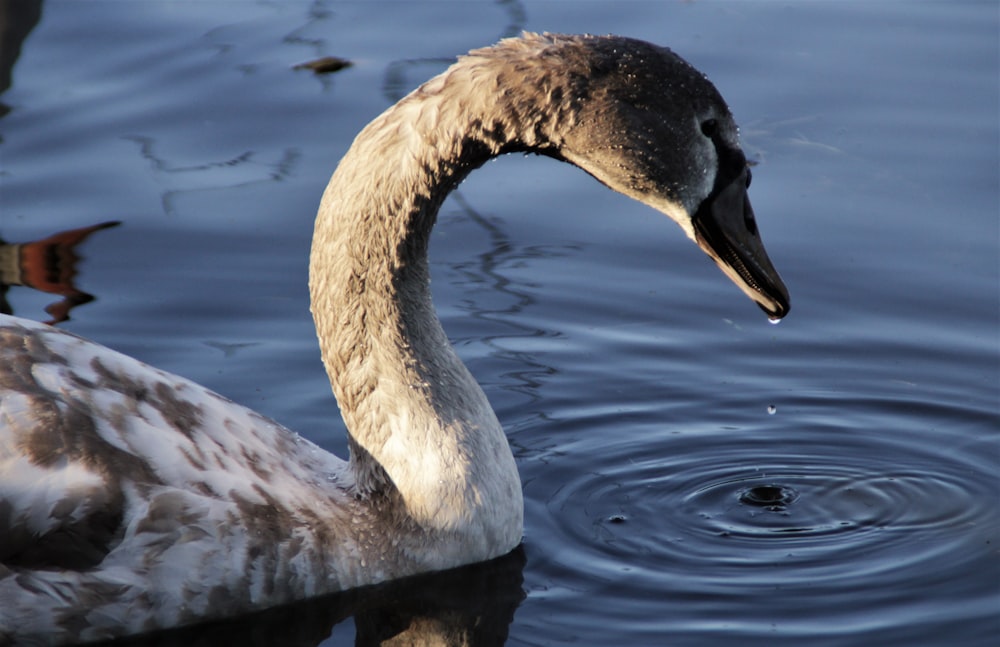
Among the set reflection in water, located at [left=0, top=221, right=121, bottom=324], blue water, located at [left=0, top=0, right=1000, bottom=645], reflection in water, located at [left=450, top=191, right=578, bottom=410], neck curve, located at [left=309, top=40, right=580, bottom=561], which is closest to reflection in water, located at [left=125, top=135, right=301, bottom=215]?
blue water, located at [left=0, top=0, right=1000, bottom=645]

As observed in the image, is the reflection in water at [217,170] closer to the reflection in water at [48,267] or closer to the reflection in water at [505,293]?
the reflection in water at [48,267]

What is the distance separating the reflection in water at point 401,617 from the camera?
18.1ft

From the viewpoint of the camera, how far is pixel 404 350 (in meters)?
5.98

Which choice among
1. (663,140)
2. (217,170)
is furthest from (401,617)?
(217,170)

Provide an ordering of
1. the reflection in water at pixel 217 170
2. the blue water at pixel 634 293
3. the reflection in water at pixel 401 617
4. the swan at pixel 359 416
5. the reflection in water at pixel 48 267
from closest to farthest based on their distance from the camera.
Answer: the swan at pixel 359 416 < the reflection in water at pixel 401 617 < the blue water at pixel 634 293 < the reflection in water at pixel 48 267 < the reflection in water at pixel 217 170

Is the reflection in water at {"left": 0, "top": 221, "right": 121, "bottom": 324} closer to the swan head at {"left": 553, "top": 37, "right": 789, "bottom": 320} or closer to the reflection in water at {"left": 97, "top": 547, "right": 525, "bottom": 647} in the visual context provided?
the reflection in water at {"left": 97, "top": 547, "right": 525, "bottom": 647}

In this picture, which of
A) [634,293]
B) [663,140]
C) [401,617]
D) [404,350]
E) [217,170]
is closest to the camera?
[663,140]

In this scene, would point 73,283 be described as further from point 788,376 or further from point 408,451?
point 788,376

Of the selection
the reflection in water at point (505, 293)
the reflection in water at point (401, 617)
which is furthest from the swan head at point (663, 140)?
the reflection in water at point (505, 293)

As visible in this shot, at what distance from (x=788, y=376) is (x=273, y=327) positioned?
7.91ft

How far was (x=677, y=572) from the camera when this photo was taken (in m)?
5.87

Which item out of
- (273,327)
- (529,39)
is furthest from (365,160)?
(273,327)

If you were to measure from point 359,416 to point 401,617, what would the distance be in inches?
31.1

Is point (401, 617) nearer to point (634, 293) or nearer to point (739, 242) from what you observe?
point (739, 242)
